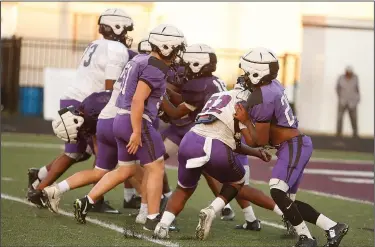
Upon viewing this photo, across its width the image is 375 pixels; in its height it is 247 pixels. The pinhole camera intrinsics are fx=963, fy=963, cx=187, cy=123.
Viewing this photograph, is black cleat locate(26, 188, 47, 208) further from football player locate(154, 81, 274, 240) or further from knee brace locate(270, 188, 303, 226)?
knee brace locate(270, 188, 303, 226)

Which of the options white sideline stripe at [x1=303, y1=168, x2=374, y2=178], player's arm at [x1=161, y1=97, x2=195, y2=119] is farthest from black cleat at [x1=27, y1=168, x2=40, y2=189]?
white sideline stripe at [x1=303, y1=168, x2=374, y2=178]

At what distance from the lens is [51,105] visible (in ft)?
70.5

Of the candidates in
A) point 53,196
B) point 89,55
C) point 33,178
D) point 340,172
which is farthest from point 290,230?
point 340,172

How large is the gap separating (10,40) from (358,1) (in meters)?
8.97

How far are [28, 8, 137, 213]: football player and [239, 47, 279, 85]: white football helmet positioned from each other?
5.84 feet

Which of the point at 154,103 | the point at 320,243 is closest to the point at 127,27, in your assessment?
the point at 154,103

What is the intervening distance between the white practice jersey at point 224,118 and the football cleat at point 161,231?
84 centimetres

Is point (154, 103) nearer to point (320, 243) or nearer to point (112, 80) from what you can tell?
point (112, 80)

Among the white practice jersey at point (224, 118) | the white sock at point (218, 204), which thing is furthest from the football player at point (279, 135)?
the white sock at point (218, 204)

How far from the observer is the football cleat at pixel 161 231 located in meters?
7.88

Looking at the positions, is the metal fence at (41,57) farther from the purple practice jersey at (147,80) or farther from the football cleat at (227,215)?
the purple practice jersey at (147,80)

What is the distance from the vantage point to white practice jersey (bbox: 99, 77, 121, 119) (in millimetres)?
8742

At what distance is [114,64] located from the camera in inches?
362

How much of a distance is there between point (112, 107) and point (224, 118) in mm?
1283
